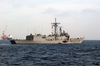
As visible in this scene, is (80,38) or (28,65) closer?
(28,65)

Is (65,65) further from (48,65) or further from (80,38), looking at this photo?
(80,38)

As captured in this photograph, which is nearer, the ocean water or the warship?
the ocean water

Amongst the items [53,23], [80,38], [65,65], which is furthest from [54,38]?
[65,65]

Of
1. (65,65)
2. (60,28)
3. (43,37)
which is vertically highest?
(60,28)

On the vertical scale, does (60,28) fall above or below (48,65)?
above

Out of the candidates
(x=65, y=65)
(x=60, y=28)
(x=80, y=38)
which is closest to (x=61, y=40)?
(x=60, y=28)

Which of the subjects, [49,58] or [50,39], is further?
[50,39]

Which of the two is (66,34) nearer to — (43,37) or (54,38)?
(54,38)

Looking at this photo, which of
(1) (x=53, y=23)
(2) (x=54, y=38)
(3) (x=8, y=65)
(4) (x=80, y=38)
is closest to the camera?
(3) (x=8, y=65)

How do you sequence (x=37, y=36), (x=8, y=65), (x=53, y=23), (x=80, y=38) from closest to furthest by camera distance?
(x=8, y=65)
(x=37, y=36)
(x=53, y=23)
(x=80, y=38)

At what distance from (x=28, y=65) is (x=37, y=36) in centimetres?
4964

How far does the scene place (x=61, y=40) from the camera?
255 ft

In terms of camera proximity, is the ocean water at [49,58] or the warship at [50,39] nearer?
the ocean water at [49,58]

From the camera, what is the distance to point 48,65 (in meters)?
19.7
